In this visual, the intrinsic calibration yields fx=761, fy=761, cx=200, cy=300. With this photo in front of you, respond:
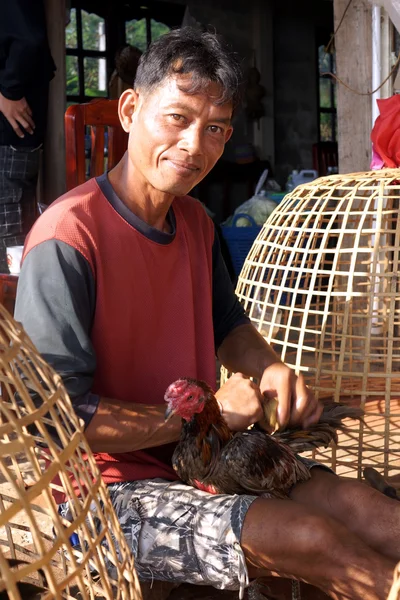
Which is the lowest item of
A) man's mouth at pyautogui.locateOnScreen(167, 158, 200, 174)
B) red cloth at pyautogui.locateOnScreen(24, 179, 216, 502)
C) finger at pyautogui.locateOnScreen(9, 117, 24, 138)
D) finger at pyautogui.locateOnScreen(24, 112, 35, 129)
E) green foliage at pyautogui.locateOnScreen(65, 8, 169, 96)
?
red cloth at pyautogui.locateOnScreen(24, 179, 216, 502)

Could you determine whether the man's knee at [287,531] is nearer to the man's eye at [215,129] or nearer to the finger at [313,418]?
the finger at [313,418]

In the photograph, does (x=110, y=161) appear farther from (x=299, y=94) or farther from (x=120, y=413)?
(x=299, y=94)

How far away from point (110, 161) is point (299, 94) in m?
6.05

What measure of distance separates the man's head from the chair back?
95 centimetres

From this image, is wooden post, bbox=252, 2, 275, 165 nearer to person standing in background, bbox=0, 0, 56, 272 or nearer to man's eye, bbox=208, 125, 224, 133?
person standing in background, bbox=0, 0, 56, 272

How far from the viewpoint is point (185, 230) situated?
1.97m

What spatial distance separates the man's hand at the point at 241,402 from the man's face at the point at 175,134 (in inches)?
19.0

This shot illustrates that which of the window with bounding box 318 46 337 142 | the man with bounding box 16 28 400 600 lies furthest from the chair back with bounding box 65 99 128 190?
the window with bounding box 318 46 337 142

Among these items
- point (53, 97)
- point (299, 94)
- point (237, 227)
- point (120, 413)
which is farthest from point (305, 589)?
point (299, 94)

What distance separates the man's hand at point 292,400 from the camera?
5.99ft

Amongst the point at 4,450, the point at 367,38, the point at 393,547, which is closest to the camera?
the point at 4,450

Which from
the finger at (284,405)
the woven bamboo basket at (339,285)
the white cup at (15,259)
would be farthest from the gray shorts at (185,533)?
the white cup at (15,259)

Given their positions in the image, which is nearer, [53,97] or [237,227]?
[53,97]

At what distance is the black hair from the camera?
1736 millimetres
